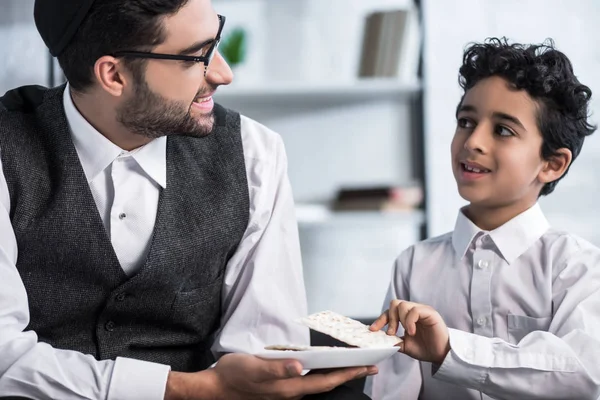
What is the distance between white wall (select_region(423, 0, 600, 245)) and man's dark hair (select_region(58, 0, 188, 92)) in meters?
2.15

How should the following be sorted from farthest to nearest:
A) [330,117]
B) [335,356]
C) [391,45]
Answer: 1. [330,117]
2. [391,45]
3. [335,356]

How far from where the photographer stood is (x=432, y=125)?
3.76 meters

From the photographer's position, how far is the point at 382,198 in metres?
3.52

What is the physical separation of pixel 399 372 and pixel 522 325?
11.5 inches

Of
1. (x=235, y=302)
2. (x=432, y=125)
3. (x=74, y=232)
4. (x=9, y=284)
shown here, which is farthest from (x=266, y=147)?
(x=432, y=125)

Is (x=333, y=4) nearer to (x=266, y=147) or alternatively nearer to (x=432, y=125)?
(x=432, y=125)

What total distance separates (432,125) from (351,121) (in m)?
0.37

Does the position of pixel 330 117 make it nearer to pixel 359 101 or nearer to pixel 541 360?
pixel 359 101

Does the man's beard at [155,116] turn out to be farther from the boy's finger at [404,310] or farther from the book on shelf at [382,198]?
the book on shelf at [382,198]

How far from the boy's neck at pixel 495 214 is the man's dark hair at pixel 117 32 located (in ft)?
2.59

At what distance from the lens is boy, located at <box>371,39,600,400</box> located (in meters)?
1.63

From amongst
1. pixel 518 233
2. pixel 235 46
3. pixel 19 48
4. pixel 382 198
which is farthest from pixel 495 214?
pixel 19 48

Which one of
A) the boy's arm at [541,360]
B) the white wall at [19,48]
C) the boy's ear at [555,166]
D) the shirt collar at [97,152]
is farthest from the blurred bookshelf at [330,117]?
the boy's arm at [541,360]

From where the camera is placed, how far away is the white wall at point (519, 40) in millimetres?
3719
